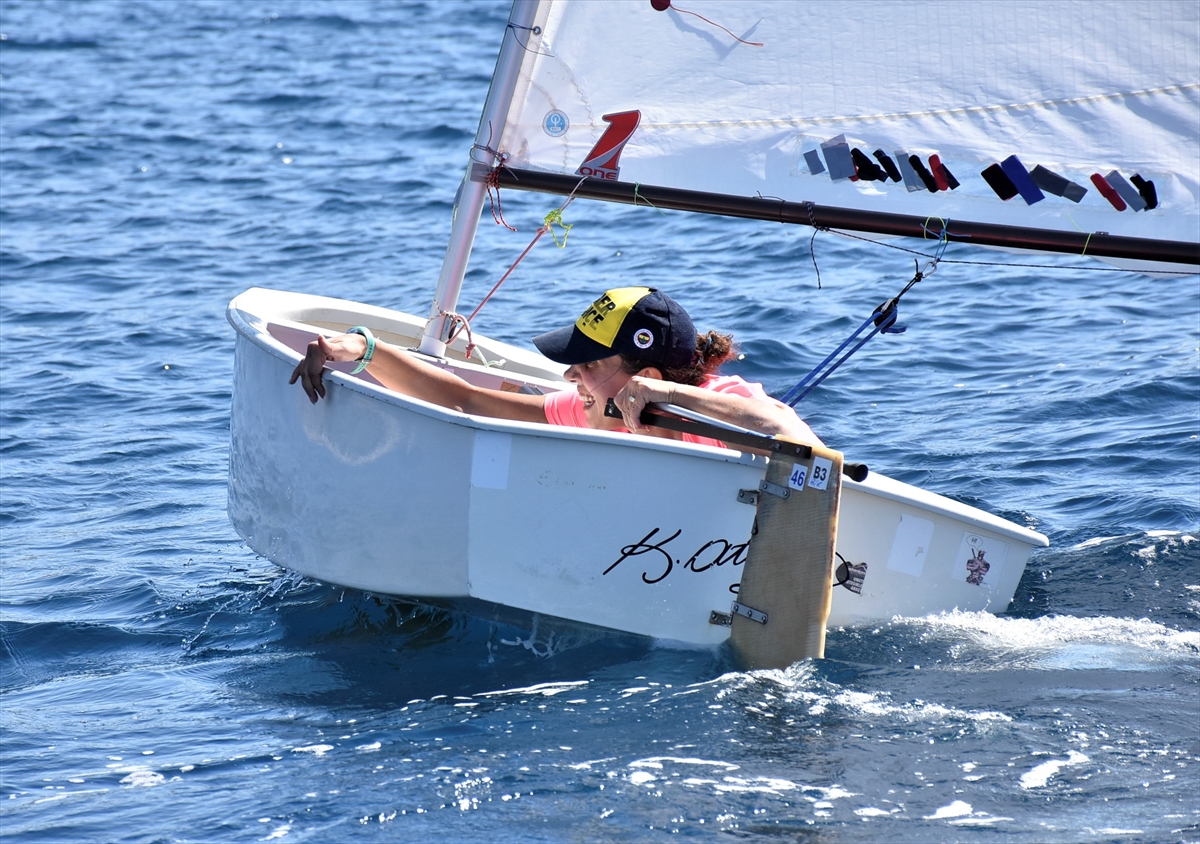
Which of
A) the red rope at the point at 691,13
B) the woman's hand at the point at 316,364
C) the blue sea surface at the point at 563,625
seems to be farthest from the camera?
the red rope at the point at 691,13

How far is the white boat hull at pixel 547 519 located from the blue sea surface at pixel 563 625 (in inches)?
5.9

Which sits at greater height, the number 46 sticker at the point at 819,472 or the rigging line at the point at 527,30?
→ the rigging line at the point at 527,30

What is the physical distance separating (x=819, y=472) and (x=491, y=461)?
0.71 meters

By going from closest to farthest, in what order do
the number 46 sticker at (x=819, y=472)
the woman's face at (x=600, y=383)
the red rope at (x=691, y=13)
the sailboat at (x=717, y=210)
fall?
the number 46 sticker at (x=819, y=472) < the sailboat at (x=717, y=210) < the woman's face at (x=600, y=383) < the red rope at (x=691, y=13)

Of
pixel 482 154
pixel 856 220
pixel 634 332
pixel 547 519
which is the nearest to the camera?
pixel 547 519

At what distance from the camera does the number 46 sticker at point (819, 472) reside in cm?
290

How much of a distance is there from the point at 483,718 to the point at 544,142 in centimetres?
156

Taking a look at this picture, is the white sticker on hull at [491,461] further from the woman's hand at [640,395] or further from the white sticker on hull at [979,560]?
the white sticker on hull at [979,560]

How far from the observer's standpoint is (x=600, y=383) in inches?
128

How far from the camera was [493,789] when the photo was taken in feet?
8.80

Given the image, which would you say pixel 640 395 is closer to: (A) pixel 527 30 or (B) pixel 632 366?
(B) pixel 632 366

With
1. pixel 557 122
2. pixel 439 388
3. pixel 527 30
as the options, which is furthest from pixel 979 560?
pixel 527 30

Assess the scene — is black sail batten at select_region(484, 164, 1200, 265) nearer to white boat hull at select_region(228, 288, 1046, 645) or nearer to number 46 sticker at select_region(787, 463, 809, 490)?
white boat hull at select_region(228, 288, 1046, 645)
